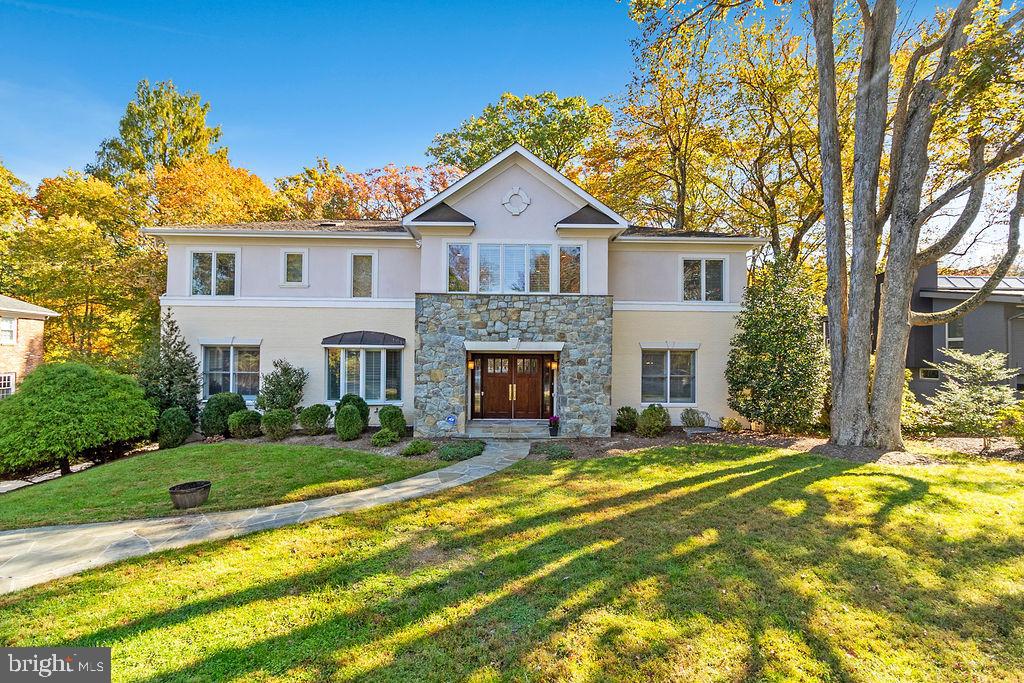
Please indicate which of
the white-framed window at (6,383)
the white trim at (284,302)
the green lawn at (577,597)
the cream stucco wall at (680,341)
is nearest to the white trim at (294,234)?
the white trim at (284,302)

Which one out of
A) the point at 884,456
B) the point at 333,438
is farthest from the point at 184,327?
the point at 884,456

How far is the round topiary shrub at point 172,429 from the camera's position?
11.8 metres

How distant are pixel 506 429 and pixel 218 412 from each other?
28.7 ft

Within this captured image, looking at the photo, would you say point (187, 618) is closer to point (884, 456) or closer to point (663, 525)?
point (663, 525)

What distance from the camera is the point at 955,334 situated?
→ 57.4 feet

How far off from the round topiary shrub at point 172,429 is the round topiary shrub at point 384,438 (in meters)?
5.49

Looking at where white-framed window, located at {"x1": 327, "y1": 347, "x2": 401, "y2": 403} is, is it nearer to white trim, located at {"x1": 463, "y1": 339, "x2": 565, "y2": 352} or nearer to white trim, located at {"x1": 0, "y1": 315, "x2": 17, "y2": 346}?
white trim, located at {"x1": 463, "y1": 339, "x2": 565, "y2": 352}

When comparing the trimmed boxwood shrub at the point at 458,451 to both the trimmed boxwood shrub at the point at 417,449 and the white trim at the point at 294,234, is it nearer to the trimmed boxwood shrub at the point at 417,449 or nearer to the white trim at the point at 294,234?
the trimmed boxwood shrub at the point at 417,449

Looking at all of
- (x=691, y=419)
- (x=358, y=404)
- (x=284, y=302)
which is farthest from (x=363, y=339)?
(x=691, y=419)

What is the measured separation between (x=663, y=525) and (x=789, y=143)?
17737mm

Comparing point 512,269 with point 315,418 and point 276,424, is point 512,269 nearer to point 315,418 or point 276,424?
point 315,418

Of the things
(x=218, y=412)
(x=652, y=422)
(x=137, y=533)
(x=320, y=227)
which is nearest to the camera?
(x=137, y=533)

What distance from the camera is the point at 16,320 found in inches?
701
